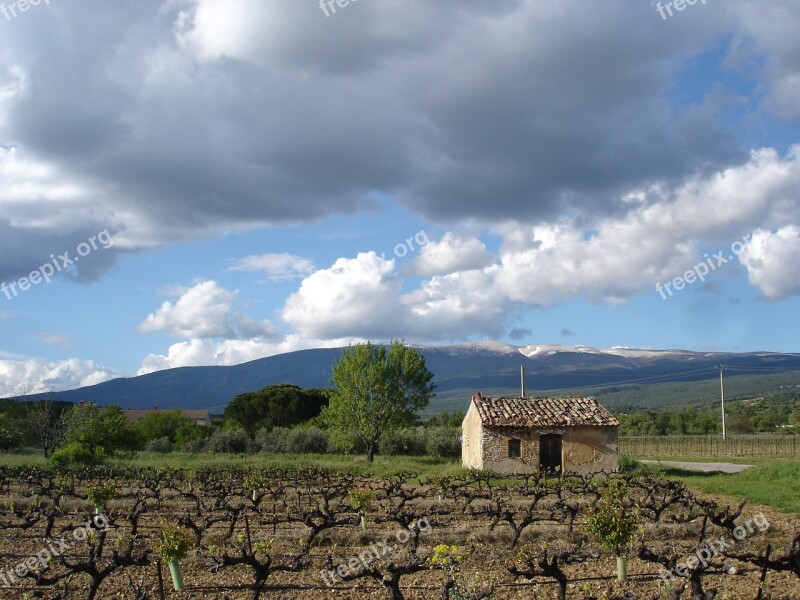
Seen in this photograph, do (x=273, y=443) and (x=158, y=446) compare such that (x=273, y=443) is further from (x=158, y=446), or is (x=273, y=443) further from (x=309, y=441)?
(x=158, y=446)

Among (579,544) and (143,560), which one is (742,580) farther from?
(143,560)

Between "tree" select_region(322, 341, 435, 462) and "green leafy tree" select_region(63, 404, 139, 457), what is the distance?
14.6 meters

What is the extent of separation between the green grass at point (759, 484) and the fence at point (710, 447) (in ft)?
63.0

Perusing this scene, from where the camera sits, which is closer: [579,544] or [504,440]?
[579,544]

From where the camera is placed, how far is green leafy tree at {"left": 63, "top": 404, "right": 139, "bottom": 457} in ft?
137

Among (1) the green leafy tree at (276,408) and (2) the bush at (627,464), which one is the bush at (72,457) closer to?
(2) the bush at (627,464)

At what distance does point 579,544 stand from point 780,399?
148 metres

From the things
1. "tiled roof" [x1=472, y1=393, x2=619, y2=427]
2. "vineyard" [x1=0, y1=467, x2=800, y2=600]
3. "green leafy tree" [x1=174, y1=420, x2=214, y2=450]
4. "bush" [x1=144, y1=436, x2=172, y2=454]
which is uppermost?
"tiled roof" [x1=472, y1=393, x2=619, y2=427]

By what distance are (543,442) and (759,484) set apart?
8815 mm

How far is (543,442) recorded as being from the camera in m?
30.8

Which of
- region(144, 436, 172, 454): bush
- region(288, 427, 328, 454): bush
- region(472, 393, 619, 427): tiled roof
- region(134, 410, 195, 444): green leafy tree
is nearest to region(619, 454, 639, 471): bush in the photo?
region(472, 393, 619, 427): tiled roof

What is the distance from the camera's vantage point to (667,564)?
355 inches

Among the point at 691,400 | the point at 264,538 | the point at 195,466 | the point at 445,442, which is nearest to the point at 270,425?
the point at 445,442

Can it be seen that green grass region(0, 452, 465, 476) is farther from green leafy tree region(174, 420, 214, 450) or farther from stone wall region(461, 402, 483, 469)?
green leafy tree region(174, 420, 214, 450)
